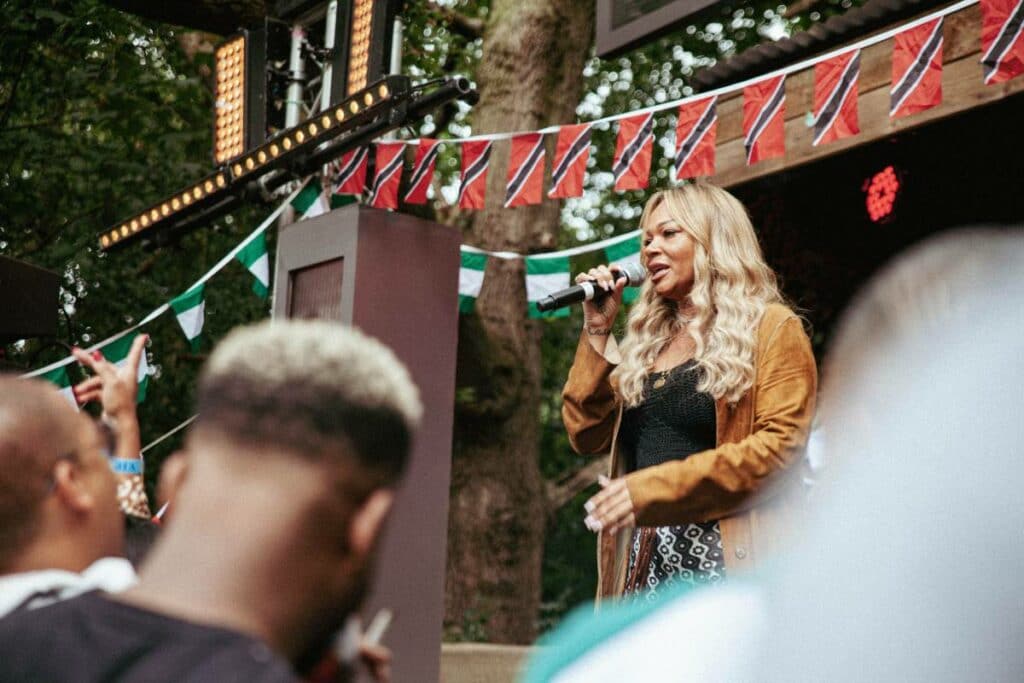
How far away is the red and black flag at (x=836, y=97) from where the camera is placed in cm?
577

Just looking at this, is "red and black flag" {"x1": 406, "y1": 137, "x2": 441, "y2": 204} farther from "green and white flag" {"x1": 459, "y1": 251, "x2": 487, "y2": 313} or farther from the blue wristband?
the blue wristband

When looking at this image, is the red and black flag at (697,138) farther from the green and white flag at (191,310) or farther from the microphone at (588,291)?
the green and white flag at (191,310)

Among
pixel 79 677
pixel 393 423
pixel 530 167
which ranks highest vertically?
pixel 530 167

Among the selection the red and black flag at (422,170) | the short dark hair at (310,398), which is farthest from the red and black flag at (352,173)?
the short dark hair at (310,398)

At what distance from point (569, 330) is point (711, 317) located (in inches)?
514

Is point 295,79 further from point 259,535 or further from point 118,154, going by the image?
point 259,535

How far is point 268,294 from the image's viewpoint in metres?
8.70

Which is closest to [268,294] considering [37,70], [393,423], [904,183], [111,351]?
[111,351]

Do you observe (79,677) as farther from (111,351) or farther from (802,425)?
(111,351)

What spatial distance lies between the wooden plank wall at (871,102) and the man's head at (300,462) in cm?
487

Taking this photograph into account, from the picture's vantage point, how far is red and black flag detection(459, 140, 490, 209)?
7.48 metres

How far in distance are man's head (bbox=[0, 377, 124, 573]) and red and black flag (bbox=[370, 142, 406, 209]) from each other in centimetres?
610

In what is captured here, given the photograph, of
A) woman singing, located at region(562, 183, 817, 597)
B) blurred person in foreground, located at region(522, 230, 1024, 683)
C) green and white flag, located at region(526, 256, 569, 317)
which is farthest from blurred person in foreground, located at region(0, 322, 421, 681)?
green and white flag, located at region(526, 256, 569, 317)

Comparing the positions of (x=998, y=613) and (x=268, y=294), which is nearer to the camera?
(x=998, y=613)
